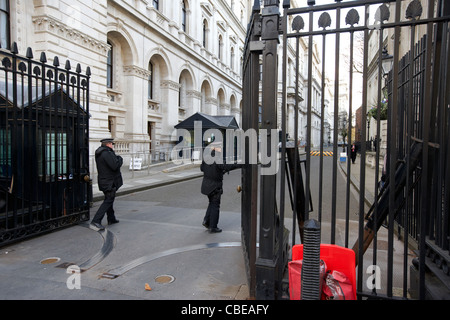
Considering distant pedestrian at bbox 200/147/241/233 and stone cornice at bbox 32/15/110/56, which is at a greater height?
stone cornice at bbox 32/15/110/56

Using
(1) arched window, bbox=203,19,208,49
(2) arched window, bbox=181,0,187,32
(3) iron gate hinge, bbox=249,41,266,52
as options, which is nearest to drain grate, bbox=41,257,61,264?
(3) iron gate hinge, bbox=249,41,266,52

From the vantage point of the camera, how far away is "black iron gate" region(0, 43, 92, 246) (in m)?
5.01

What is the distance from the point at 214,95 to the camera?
107 ft

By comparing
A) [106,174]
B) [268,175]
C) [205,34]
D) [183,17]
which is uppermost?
[205,34]

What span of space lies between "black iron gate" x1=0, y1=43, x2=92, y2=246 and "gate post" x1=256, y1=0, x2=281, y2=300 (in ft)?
13.3

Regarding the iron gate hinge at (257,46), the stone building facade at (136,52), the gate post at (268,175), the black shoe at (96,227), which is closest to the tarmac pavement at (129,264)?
the black shoe at (96,227)

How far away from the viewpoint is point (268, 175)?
9.52 feet

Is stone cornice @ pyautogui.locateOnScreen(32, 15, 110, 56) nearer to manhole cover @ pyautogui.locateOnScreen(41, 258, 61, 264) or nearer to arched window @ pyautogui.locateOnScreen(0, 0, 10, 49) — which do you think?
arched window @ pyautogui.locateOnScreen(0, 0, 10, 49)

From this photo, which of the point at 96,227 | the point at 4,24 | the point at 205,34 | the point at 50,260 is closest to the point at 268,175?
the point at 50,260

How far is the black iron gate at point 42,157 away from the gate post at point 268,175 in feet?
13.3

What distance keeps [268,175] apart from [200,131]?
779 inches

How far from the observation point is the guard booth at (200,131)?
22.0 metres

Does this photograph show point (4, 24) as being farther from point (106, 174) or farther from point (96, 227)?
point (96, 227)

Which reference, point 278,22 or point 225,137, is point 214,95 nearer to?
point 225,137
